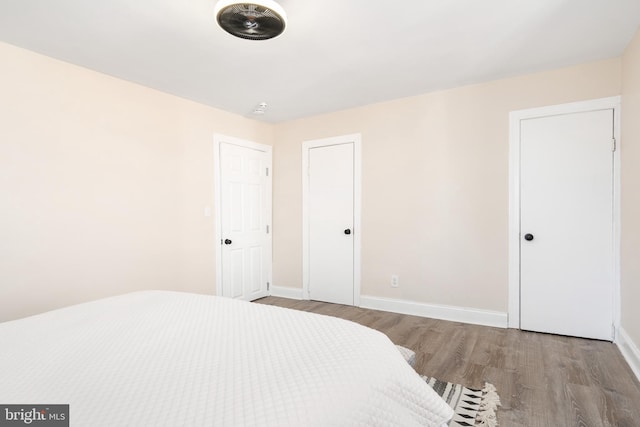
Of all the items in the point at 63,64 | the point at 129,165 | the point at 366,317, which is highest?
the point at 63,64

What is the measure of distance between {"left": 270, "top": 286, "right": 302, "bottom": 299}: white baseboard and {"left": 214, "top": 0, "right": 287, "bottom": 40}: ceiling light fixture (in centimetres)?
308

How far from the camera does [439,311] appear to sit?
3385 mm

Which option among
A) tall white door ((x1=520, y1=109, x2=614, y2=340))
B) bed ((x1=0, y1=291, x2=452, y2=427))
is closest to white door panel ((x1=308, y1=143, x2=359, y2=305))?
tall white door ((x1=520, y1=109, x2=614, y2=340))

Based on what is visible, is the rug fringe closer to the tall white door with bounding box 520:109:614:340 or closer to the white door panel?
the tall white door with bounding box 520:109:614:340

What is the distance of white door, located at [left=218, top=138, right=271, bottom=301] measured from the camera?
12.4 feet

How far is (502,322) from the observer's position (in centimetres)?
308

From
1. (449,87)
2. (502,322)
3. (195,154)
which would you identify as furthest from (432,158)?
(195,154)

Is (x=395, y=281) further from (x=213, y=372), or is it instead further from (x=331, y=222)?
(x=213, y=372)

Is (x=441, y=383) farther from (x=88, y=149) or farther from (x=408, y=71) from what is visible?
(x=88, y=149)

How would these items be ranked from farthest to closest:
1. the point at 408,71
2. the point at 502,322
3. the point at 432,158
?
the point at 432,158
the point at 502,322
the point at 408,71

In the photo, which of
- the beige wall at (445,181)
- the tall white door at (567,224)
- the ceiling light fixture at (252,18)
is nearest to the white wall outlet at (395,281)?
the beige wall at (445,181)

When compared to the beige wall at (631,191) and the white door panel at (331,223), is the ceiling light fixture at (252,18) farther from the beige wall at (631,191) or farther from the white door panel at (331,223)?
the beige wall at (631,191)

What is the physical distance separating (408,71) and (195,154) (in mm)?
2279

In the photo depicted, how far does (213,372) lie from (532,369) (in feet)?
7.54
